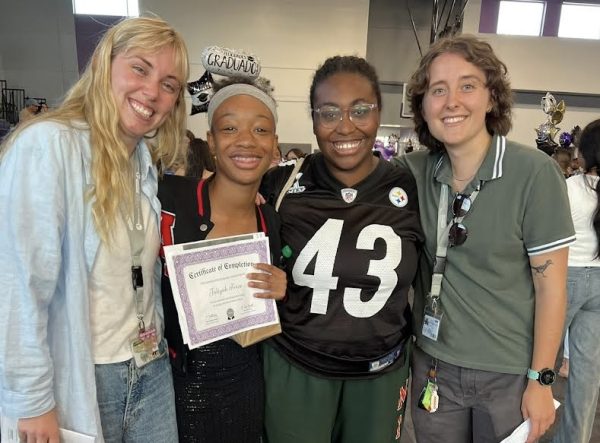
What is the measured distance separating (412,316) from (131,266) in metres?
1.17

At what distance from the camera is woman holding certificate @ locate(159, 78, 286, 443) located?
1.58 meters

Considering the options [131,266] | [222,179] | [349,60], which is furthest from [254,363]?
[349,60]

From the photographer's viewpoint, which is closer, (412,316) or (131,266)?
(131,266)

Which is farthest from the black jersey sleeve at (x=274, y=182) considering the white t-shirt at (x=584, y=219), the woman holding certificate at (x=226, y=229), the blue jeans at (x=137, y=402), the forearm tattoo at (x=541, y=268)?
the white t-shirt at (x=584, y=219)

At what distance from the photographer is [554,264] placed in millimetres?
1552

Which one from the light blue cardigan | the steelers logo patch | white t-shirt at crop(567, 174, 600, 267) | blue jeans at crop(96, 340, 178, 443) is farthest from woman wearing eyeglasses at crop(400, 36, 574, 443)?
white t-shirt at crop(567, 174, 600, 267)

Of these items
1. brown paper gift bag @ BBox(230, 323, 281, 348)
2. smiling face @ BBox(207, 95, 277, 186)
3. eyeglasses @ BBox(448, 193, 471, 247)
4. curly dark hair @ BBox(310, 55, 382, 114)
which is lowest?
brown paper gift bag @ BBox(230, 323, 281, 348)

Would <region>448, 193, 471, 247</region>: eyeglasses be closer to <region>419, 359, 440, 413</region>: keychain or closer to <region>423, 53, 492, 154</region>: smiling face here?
<region>423, 53, 492, 154</region>: smiling face

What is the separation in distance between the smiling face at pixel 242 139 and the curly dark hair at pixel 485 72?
65cm

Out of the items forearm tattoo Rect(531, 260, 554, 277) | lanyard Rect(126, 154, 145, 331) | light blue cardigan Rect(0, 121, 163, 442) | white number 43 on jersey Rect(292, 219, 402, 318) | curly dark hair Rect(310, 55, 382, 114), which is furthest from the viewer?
curly dark hair Rect(310, 55, 382, 114)

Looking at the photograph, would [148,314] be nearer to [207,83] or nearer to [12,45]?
[207,83]

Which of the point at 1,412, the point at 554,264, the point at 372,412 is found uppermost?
the point at 554,264

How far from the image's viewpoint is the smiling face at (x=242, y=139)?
5.43 feet

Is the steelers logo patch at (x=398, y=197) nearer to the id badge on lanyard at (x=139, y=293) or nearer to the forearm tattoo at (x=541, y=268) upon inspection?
the forearm tattoo at (x=541, y=268)
